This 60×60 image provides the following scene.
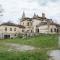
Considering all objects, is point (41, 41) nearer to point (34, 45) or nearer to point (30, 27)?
point (34, 45)

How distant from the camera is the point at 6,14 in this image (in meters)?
3.25

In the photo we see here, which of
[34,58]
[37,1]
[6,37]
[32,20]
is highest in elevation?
[37,1]

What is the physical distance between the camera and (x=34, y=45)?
3.20m

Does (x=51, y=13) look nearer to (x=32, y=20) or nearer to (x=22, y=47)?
(x=32, y=20)

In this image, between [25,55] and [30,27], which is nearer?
[25,55]

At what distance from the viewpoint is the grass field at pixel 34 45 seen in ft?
10.1

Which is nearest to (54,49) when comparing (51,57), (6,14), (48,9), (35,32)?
(51,57)

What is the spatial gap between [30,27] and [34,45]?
0.83 ft

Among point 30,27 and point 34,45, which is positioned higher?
point 30,27

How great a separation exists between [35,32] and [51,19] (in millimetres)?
287

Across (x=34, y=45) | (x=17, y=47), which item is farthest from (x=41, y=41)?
(x=17, y=47)

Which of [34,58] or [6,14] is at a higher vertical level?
[6,14]

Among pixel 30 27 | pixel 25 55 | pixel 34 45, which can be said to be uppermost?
pixel 30 27

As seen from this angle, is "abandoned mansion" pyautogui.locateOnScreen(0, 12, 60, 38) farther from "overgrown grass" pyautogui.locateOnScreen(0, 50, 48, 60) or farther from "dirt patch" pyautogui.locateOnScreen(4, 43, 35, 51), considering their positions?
"overgrown grass" pyautogui.locateOnScreen(0, 50, 48, 60)
